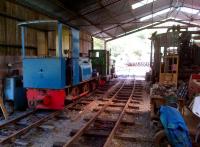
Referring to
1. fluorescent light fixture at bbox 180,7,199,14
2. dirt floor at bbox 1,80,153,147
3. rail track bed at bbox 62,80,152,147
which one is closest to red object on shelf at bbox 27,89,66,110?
dirt floor at bbox 1,80,153,147

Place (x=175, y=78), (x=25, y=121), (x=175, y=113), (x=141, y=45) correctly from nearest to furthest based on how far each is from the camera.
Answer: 1. (x=175, y=113)
2. (x=25, y=121)
3. (x=175, y=78)
4. (x=141, y=45)

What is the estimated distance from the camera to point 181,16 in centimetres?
2362

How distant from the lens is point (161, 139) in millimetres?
4449

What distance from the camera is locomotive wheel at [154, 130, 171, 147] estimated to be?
4412mm

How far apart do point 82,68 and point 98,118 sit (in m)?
3.05

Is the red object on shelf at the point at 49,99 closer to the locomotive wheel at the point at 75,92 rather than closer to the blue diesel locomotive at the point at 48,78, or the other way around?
the blue diesel locomotive at the point at 48,78

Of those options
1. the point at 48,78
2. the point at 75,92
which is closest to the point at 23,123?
the point at 48,78

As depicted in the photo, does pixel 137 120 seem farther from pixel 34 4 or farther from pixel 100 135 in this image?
pixel 34 4

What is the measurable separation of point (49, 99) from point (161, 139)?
412 cm

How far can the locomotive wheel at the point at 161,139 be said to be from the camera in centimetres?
441

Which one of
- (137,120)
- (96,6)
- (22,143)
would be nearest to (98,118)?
(137,120)

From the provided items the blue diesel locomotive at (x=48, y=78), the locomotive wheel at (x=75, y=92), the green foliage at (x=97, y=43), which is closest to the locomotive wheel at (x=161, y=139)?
the blue diesel locomotive at (x=48, y=78)

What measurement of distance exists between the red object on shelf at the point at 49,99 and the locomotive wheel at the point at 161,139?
12.3 feet

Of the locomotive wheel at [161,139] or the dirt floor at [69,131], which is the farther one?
the dirt floor at [69,131]
